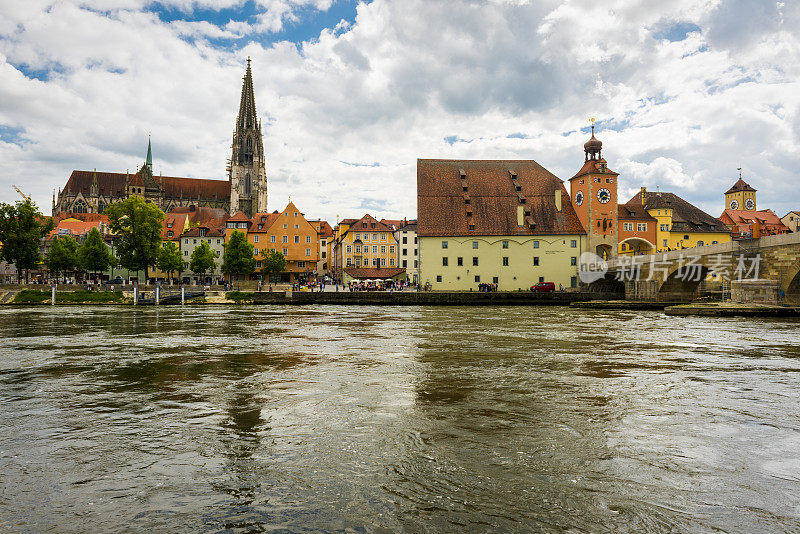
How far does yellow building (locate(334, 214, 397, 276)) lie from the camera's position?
3927 inches

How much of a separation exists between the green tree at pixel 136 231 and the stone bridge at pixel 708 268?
55341mm

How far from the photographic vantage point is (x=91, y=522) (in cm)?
494

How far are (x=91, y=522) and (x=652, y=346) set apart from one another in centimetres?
1963

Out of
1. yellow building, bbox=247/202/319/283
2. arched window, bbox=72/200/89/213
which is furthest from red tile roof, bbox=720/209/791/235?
arched window, bbox=72/200/89/213

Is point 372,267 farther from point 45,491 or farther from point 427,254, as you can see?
point 45,491

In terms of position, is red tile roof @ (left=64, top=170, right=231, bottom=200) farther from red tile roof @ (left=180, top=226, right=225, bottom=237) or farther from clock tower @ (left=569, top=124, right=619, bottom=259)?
clock tower @ (left=569, top=124, right=619, bottom=259)

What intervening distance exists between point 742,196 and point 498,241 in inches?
3802

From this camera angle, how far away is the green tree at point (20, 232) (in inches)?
2382

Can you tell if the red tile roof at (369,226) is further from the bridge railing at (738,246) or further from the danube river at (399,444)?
the danube river at (399,444)

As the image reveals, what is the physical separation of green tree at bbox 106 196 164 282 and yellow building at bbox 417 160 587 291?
112ft

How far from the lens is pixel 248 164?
136250mm

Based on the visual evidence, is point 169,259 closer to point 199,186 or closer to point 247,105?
Result: point 199,186

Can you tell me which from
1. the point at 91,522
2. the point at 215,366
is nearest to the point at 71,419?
the point at 91,522

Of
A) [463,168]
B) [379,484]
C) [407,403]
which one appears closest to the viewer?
[379,484]
